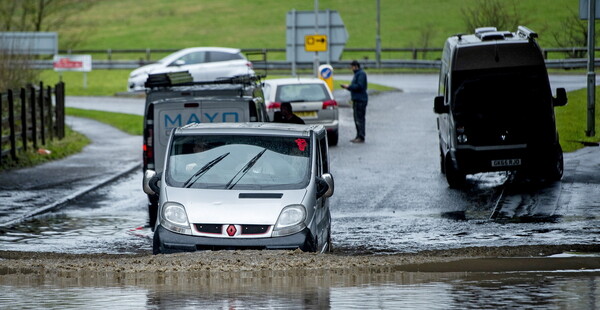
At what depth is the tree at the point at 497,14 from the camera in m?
35.3

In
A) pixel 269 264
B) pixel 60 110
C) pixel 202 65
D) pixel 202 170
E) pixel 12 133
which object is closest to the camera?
pixel 269 264

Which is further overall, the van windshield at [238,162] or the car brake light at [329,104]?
the car brake light at [329,104]

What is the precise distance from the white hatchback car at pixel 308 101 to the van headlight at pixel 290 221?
1618 centimetres

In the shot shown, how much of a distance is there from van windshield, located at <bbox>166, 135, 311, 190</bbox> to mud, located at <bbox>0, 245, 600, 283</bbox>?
40.3 inches

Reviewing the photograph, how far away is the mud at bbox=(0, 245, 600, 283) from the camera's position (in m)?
10.8

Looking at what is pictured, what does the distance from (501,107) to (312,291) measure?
33.5ft

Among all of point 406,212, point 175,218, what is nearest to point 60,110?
point 406,212

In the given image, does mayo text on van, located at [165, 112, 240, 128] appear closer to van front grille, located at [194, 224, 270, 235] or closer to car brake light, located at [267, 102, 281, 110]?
van front grille, located at [194, 224, 270, 235]

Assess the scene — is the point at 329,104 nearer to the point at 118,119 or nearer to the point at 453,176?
the point at 453,176

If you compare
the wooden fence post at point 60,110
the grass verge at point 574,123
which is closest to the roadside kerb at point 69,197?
the wooden fence post at point 60,110

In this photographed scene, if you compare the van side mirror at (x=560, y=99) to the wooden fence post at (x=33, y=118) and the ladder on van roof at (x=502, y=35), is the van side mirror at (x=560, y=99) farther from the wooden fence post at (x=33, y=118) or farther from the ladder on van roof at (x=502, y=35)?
the wooden fence post at (x=33, y=118)

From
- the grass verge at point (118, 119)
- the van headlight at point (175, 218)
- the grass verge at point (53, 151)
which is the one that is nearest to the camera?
the van headlight at point (175, 218)

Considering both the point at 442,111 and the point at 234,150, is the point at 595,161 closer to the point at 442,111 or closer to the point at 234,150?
the point at 442,111

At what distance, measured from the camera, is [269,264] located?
35.6 feet
